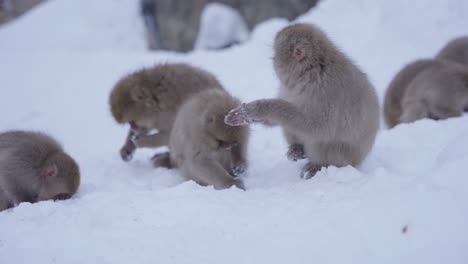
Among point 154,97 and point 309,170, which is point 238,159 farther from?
point 154,97

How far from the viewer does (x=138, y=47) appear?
17531 mm

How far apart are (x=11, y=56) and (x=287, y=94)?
41.7 feet

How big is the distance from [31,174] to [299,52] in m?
2.68

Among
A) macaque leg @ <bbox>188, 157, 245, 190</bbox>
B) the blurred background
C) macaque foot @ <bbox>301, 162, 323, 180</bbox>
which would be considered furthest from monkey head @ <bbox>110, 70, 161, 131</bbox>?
the blurred background

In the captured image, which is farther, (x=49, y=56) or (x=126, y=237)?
(x=49, y=56)

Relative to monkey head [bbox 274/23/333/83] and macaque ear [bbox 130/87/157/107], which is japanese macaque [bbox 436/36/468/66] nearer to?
monkey head [bbox 274/23/333/83]

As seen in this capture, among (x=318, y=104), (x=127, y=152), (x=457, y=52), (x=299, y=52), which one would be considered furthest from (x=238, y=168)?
(x=457, y=52)

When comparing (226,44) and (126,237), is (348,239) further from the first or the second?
(226,44)

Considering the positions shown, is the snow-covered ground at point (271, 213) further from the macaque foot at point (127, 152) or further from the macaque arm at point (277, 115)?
the macaque arm at point (277, 115)

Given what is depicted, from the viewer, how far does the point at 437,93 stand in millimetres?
6008

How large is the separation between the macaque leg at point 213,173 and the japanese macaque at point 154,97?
4.08ft

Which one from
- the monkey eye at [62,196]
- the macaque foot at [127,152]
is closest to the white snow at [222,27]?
the macaque foot at [127,152]

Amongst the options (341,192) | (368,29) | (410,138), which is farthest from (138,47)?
(341,192)

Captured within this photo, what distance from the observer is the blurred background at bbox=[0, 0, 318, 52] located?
13539 mm
